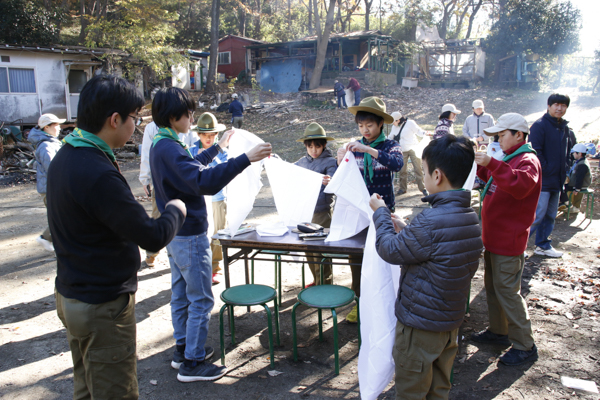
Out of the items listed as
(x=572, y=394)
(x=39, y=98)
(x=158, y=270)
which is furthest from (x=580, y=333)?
(x=39, y=98)

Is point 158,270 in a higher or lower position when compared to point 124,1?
lower

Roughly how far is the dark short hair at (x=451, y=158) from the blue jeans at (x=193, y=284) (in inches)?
66.4

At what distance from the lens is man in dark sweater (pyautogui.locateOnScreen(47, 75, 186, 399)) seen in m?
1.75

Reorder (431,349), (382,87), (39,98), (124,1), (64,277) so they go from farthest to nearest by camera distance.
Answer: (382,87), (124,1), (39,98), (431,349), (64,277)

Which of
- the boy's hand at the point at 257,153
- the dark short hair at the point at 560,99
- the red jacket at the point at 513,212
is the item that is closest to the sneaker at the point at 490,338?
the red jacket at the point at 513,212

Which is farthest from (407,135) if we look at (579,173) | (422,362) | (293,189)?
(422,362)

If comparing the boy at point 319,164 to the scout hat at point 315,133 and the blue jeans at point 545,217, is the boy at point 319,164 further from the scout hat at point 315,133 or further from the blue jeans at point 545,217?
the blue jeans at point 545,217

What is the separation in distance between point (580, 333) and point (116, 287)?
3858 millimetres

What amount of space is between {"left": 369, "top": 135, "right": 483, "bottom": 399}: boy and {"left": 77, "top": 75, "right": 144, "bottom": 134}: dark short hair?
1478 mm

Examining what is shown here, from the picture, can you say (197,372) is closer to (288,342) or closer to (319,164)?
(288,342)

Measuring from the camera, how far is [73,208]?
1774mm

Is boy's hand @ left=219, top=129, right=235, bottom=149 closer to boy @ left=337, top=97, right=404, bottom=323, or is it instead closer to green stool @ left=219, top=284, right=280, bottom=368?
boy @ left=337, top=97, right=404, bottom=323

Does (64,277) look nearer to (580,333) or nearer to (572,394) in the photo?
(572,394)

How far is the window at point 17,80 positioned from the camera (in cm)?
1565
